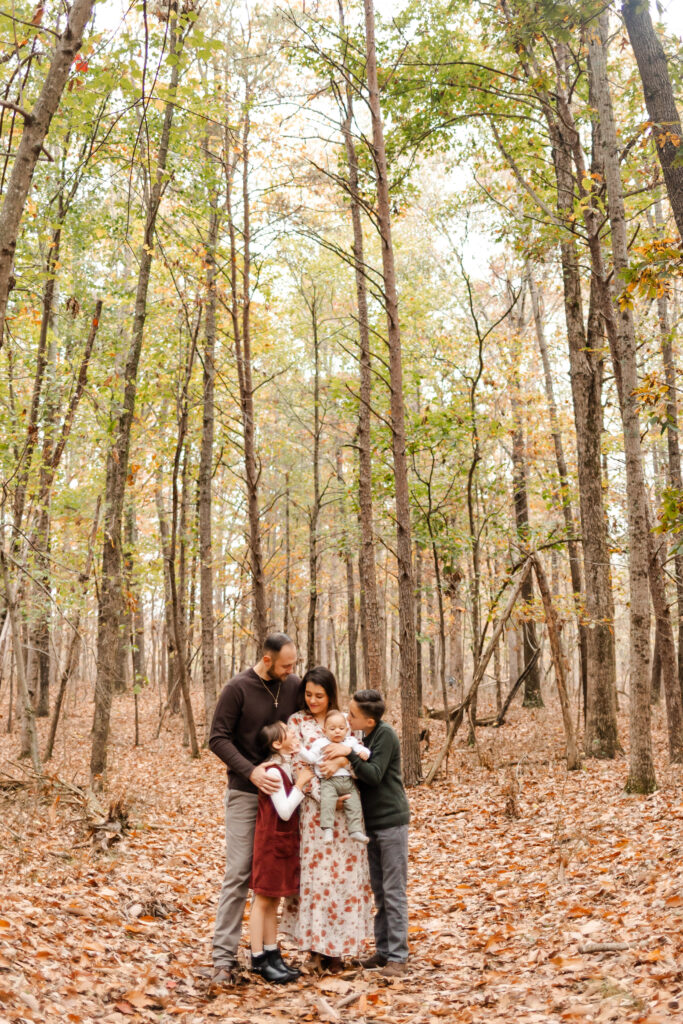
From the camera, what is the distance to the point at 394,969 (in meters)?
4.76

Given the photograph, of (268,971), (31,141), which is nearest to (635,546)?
(268,971)

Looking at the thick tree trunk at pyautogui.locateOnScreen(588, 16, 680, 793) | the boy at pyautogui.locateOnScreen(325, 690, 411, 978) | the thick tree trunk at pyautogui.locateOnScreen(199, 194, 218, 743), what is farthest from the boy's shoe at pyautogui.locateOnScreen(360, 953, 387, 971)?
the thick tree trunk at pyautogui.locateOnScreen(199, 194, 218, 743)

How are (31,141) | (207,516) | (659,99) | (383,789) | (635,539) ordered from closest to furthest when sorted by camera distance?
(31,141), (383,789), (659,99), (635,539), (207,516)

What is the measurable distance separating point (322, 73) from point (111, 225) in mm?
4524

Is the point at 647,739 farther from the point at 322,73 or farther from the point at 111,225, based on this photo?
the point at 111,225

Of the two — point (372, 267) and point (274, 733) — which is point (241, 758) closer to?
point (274, 733)

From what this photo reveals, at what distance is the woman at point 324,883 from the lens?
4.78m

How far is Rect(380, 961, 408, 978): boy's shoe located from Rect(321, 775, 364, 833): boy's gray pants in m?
0.89

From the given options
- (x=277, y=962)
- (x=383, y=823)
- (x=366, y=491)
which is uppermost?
(x=366, y=491)

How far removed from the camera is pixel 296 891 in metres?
4.84

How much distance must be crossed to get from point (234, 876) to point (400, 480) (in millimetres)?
6949

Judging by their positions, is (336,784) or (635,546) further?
(635,546)

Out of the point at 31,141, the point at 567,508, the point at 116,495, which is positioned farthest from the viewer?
the point at 567,508

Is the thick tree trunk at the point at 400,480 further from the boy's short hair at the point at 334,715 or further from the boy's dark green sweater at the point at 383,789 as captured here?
the boy's short hair at the point at 334,715
